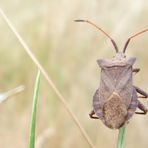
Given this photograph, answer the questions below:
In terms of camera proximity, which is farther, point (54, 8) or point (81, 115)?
point (54, 8)

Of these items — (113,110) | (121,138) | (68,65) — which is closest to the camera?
(121,138)

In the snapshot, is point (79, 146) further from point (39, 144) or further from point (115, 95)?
point (115, 95)

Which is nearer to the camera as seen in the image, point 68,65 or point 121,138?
point 121,138

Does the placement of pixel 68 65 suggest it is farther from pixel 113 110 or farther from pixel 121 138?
pixel 121 138

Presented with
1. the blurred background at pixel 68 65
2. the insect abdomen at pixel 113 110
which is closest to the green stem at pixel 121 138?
the insect abdomen at pixel 113 110

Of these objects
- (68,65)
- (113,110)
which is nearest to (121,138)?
(113,110)

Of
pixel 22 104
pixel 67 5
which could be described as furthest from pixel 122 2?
pixel 22 104

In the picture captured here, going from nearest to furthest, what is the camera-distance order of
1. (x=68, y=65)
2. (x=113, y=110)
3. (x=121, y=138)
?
1. (x=121, y=138)
2. (x=113, y=110)
3. (x=68, y=65)

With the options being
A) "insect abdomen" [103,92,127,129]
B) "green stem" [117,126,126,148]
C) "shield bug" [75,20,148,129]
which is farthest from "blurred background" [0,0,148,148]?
"green stem" [117,126,126,148]
